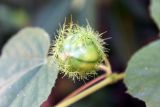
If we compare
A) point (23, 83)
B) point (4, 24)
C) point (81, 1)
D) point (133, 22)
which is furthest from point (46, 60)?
point (4, 24)

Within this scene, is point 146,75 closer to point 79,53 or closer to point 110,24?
point 79,53

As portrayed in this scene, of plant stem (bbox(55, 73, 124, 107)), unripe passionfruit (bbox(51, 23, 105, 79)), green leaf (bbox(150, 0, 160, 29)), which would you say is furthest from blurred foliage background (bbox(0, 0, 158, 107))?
unripe passionfruit (bbox(51, 23, 105, 79))

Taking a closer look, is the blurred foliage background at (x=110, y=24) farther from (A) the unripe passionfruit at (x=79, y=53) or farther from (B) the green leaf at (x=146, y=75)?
(A) the unripe passionfruit at (x=79, y=53)

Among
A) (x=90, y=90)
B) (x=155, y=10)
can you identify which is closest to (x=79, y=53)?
(x=90, y=90)

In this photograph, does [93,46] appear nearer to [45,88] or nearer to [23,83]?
[45,88]

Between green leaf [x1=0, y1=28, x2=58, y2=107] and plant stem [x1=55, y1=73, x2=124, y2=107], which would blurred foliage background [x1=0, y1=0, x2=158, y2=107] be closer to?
green leaf [x1=0, y1=28, x2=58, y2=107]
